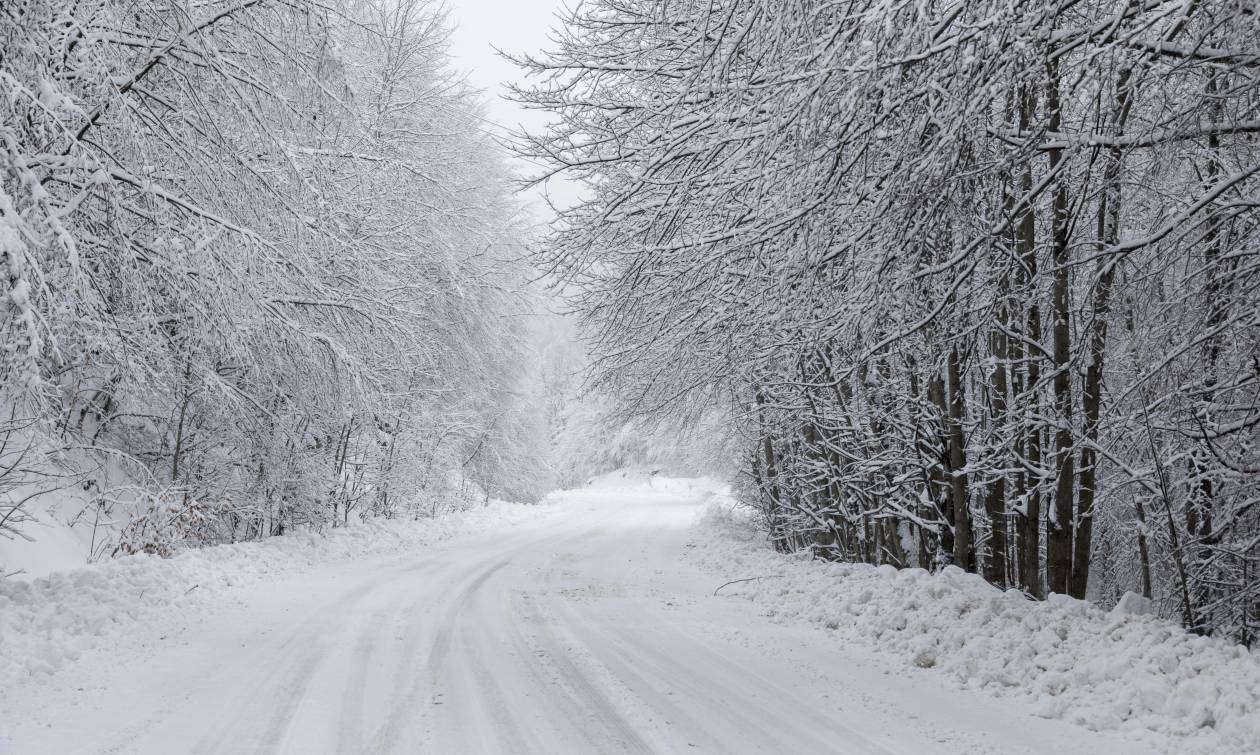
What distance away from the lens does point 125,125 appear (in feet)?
21.2

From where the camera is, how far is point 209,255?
7.21m

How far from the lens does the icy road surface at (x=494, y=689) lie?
4543mm

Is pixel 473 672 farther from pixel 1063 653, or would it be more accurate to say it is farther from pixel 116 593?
pixel 1063 653

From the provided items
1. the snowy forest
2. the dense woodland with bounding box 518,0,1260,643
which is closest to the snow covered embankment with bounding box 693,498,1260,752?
the snowy forest

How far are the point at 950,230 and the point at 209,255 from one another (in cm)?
636

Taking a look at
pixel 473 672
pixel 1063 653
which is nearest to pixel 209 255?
pixel 473 672

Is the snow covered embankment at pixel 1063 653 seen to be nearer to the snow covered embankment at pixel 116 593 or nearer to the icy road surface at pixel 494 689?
the icy road surface at pixel 494 689

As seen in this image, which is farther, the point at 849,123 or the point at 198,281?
the point at 198,281

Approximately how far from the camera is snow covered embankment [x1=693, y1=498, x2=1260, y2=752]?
4543 millimetres

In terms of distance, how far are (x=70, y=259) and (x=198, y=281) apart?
8.54 feet

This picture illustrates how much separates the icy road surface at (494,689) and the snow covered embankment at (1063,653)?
0.27m

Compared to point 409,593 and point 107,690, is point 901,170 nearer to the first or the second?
point 107,690

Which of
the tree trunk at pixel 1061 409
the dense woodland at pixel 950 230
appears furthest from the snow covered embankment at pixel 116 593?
the tree trunk at pixel 1061 409

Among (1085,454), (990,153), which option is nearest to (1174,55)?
(990,153)
